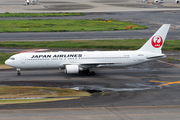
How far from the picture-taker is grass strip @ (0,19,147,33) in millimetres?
92125

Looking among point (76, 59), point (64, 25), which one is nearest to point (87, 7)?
point (64, 25)

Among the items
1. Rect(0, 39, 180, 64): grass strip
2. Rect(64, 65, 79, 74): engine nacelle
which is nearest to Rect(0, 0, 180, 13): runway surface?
Rect(0, 39, 180, 64): grass strip

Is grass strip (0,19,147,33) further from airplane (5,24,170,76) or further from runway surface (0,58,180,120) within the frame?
airplane (5,24,170,76)

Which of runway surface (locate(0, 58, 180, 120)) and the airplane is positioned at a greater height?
the airplane

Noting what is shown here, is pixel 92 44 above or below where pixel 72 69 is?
above

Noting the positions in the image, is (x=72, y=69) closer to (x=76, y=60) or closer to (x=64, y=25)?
(x=76, y=60)

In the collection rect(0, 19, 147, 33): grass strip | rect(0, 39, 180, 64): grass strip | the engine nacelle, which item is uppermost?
rect(0, 19, 147, 33): grass strip

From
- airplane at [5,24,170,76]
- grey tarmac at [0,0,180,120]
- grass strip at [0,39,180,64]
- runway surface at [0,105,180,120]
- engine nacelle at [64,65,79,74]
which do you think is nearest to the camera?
runway surface at [0,105,180,120]

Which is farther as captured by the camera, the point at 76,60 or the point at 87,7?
the point at 87,7

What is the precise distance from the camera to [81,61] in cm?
4619

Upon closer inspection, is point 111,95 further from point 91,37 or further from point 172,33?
point 172,33

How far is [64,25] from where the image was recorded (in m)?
98.8

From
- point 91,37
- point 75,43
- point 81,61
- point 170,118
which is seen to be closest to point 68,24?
point 91,37

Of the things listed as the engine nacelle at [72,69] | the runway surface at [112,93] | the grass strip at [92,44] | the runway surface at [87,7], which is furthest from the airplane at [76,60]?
the runway surface at [87,7]
